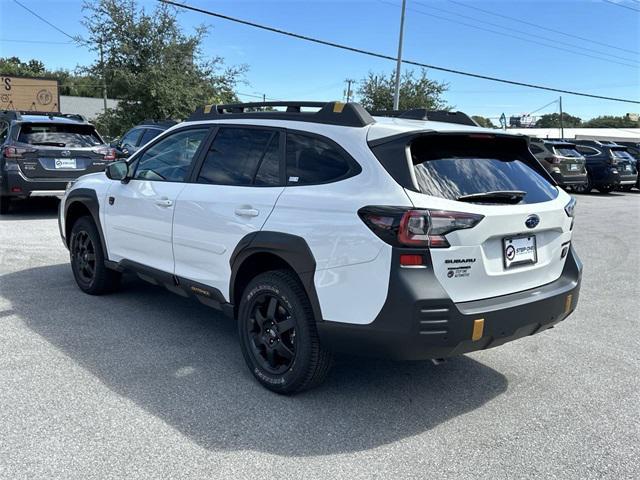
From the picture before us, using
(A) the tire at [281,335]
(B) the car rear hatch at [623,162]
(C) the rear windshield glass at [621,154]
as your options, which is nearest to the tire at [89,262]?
(A) the tire at [281,335]

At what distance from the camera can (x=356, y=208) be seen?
314 centimetres

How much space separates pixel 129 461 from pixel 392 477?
1304 millimetres

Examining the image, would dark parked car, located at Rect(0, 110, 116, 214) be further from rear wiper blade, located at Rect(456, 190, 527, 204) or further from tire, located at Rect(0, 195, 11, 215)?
rear wiper blade, located at Rect(456, 190, 527, 204)

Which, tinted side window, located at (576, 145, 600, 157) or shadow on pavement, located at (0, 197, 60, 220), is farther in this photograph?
tinted side window, located at (576, 145, 600, 157)

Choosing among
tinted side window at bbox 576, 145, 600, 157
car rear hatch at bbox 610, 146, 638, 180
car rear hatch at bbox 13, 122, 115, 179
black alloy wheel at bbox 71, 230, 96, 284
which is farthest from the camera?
tinted side window at bbox 576, 145, 600, 157

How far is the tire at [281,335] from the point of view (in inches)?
134

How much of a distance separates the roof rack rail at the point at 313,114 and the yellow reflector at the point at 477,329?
131 centimetres

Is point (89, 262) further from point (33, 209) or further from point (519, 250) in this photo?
point (33, 209)

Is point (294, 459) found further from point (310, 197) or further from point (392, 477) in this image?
point (310, 197)

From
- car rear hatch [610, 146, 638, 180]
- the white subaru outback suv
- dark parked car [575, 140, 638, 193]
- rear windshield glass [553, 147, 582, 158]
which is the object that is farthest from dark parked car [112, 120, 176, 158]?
car rear hatch [610, 146, 638, 180]

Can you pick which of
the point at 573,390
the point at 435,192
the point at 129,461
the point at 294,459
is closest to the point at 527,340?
the point at 573,390

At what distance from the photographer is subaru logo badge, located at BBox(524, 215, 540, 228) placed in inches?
133

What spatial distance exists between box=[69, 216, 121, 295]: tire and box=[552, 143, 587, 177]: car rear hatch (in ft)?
52.3

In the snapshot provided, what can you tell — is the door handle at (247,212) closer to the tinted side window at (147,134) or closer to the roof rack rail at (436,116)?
the roof rack rail at (436,116)
